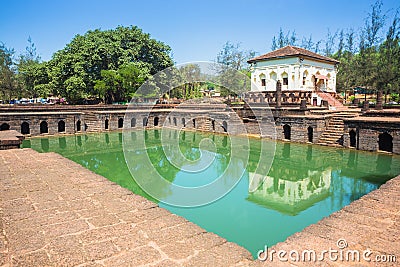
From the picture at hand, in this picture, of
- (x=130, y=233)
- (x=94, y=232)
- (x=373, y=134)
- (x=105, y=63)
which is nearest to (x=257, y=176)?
(x=373, y=134)

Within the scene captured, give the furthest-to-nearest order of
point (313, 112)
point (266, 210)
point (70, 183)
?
point (313, 112) → point (266, 210) → point (70, 183)

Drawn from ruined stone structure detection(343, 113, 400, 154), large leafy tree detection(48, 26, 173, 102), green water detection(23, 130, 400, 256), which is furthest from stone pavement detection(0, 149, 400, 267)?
large leafy tree detection(48, 26, 173, 102)

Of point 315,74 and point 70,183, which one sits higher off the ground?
point 315,74

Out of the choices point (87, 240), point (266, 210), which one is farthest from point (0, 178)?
point (266, 210)

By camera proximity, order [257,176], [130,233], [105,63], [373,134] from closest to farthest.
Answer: [130,233], [257,176], [373,134], [105,63]

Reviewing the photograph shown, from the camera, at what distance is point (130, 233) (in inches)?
148

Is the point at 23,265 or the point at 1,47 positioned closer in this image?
the point at 23,265

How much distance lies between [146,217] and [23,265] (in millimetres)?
1652

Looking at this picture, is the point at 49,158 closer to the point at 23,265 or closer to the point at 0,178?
the point at 0,178

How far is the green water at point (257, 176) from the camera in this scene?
22.7 ft

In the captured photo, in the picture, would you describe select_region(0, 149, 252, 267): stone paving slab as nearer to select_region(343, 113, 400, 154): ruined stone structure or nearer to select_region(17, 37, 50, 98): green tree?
select_region(343, 113, 400, 154): ruined stone structure

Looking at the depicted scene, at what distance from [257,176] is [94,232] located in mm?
8388

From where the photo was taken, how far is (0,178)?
20.1 ft

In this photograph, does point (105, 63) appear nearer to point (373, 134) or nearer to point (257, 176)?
point (257, 176)
